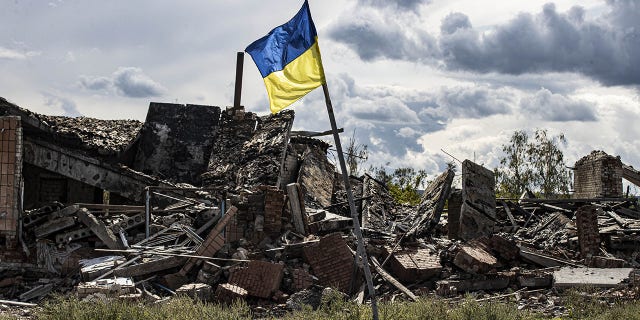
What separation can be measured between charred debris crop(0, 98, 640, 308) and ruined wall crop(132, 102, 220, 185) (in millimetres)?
1016

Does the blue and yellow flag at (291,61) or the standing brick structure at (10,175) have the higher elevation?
the blue and yellow flag at (291,61)

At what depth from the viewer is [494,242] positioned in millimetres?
15625

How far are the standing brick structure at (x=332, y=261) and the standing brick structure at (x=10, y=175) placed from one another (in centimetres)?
590

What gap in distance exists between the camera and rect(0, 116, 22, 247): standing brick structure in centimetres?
1473

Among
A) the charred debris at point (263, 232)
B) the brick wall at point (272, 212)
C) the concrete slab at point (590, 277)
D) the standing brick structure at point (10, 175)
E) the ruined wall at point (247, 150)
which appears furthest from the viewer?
the ruined wall at point (247, 150)

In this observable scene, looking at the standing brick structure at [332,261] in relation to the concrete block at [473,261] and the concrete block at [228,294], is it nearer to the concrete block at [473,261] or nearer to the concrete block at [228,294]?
the concrete block at [228,294]

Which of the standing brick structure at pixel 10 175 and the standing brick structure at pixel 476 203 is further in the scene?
the standing brick structure at pixel 476 203

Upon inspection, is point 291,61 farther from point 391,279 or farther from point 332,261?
point 391,279

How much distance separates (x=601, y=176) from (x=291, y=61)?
1626cm

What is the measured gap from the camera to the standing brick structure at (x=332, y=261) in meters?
14.3

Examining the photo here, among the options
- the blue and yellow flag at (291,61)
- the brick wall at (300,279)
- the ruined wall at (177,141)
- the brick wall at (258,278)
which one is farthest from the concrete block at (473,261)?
the ruined wall at (177,141)

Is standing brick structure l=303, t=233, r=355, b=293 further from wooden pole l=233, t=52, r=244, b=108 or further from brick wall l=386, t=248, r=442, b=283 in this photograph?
wooden pole l=233, t=52, r=244, b=108

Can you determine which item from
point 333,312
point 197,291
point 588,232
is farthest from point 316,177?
point 333,312

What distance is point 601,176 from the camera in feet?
74.8
